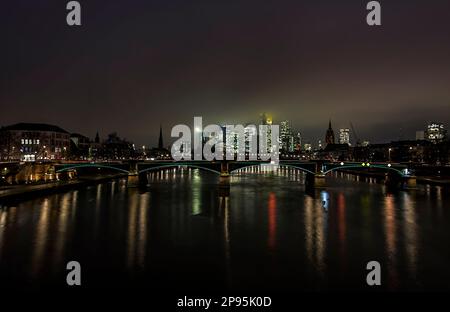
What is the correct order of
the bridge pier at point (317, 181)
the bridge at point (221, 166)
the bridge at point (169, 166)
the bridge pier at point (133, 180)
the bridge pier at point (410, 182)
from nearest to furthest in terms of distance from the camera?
1. the bridge at point (169, 166)
2. the bridge pier at point (133, 180)
3. the bridge at point (221, 166)
4. the bridge pier at point (410, 182)
5. the bridge pier at point (317, 181)

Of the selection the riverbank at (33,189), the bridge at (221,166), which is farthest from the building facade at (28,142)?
the riverbank at (33,189)

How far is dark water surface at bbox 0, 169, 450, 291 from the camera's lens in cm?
2050

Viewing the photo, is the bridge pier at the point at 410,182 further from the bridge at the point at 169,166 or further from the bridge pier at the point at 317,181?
the bridge pier at the point at 317,181

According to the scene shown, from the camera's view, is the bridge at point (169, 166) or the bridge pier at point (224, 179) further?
the bridge at point (169, 166)

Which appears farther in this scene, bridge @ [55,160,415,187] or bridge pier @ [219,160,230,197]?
bridge @ [55,160,415,187]

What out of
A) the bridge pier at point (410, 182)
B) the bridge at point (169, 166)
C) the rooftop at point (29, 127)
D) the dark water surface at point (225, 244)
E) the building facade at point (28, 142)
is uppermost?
the rooftop at point (29, 127)

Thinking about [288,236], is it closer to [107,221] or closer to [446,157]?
[107,221]

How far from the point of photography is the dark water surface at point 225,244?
20500 mm

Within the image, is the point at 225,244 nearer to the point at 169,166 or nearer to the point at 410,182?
the point at 169,166

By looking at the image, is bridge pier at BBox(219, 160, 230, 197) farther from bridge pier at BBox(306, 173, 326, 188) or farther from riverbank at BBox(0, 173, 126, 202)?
riverbank at BBox(0, 173, 126, 202)

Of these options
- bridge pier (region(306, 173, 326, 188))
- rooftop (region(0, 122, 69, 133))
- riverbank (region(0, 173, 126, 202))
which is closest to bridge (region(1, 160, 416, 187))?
bridge pier (region(306, 173, 326, 188))

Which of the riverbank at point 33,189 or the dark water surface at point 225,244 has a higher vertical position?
the riverbank at point 33,189

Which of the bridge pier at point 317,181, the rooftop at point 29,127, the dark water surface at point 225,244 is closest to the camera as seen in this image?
the dark water surface at point 225,244

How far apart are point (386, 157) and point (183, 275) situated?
179429 millimetres
